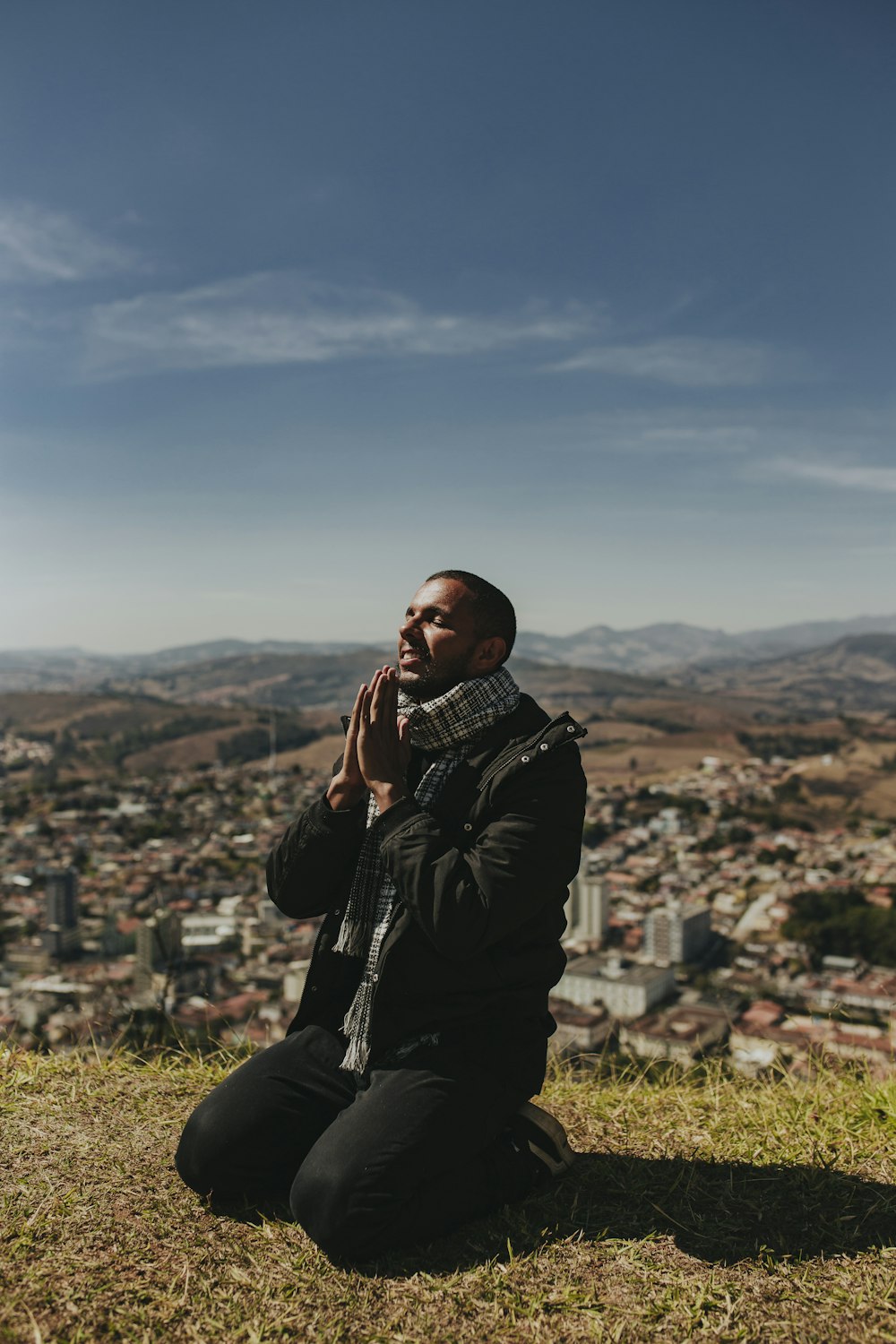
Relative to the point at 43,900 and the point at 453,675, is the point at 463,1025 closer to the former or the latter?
the point at 453,675

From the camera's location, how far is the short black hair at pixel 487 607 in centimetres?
272

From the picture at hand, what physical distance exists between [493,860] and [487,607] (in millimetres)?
766

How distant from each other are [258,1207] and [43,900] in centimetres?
2911

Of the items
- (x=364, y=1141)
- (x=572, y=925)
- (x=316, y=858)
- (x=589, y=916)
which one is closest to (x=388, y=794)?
(x=316, y=858)

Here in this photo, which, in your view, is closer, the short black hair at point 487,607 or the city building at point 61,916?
the short black hair at point 487,607

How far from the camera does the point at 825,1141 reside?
324 centimetres

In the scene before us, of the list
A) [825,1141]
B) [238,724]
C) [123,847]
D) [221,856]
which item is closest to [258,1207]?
[825,1141]

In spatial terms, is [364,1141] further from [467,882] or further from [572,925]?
[572,925]

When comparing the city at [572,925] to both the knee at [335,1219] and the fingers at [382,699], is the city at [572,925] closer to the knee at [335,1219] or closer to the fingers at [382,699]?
the knee at [335,1219]

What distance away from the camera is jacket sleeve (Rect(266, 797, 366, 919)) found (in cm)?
268

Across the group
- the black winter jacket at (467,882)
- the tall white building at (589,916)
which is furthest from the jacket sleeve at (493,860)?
the tall white building at (589,916)

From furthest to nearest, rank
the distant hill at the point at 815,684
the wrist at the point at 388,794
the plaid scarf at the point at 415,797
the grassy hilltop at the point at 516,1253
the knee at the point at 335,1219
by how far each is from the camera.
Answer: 1. the distant hill at the point at 815,684
2. the plaid scarf at the point at 415,797
3. the wrist at the point at 388,794
4. the knee at the point at 335,1219
5. the grassy hilltop at the point at 516,1253

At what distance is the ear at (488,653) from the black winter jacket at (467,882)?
0.48ft

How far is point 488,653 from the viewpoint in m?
2.75
